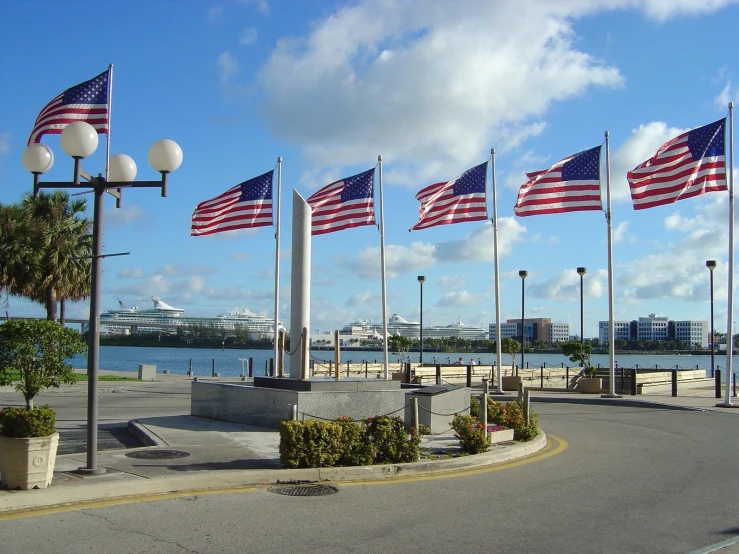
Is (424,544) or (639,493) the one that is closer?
(424,544)

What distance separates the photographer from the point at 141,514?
27.4ft

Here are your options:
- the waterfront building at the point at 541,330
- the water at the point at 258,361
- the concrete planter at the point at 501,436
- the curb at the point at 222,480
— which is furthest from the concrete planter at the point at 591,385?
the waterfront building at the point at 541,330

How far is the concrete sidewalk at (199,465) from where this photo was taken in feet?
29.7

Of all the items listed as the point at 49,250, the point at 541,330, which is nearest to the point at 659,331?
the point at 541,330

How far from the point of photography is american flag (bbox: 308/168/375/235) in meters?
25.4

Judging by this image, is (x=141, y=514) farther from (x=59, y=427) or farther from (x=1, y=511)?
(x=59, y=427)

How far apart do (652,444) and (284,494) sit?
9.06m

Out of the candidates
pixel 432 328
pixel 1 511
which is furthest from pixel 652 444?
pixel 432 328

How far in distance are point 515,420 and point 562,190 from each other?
11366 millimetres

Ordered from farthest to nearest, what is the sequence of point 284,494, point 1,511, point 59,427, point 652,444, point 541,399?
Answer: point 541,399, point 59,427, point 652,444, point 284,494, point 1,511

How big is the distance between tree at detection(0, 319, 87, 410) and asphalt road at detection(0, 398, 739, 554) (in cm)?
348

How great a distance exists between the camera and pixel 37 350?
36.9ft

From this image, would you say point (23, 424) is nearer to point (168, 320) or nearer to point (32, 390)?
point (32, 390)

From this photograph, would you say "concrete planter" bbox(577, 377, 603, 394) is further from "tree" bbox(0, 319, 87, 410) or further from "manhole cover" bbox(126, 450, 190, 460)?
"tree" bbox(0, 319, 87, 410)
